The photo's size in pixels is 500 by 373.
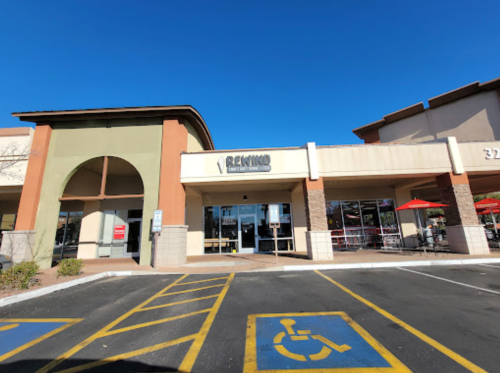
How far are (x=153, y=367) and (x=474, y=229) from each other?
15422mm

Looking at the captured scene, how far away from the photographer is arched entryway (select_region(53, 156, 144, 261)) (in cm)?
1386

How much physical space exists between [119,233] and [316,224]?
1279 cm

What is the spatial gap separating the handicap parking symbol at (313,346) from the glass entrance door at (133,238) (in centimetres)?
1303

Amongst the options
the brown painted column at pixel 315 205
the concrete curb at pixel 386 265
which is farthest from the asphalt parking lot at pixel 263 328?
the brown painted column at pixel 315 205

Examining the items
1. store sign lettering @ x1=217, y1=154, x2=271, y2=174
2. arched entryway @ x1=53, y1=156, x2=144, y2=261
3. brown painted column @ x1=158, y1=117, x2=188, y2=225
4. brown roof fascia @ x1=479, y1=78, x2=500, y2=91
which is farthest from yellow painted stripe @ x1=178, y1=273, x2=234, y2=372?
brown roof fascia @ x1=479, y1=78, x2=500, y2=91

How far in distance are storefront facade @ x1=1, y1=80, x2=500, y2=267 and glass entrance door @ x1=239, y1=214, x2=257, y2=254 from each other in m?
0.07

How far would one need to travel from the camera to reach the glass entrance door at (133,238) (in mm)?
14312

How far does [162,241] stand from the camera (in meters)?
10.5

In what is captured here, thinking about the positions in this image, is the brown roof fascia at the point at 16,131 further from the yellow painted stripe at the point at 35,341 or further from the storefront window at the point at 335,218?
the storefront window at the point at 335,218

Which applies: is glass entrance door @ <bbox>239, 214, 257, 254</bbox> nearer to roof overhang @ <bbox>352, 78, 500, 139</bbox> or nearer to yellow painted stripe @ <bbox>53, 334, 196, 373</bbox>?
yellow painted stripe @ <bbox>53, 334, 196, 373</bbox>

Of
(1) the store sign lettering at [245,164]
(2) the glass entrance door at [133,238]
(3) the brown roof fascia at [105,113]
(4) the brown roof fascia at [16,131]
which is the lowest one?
(2) the glass entrance door at [133,238]

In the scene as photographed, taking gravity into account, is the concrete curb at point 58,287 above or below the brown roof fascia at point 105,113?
below

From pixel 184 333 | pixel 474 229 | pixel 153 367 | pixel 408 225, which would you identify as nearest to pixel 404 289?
pixel 184 333

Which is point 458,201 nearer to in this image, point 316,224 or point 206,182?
point 316,224
